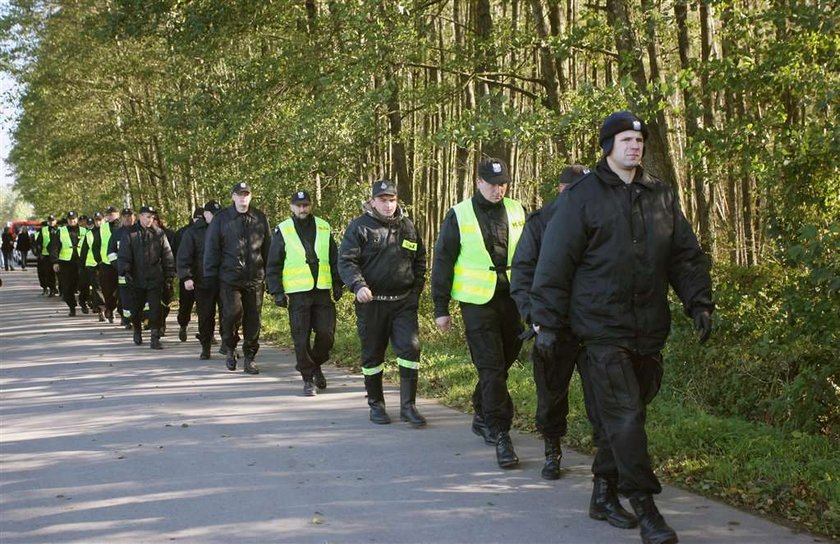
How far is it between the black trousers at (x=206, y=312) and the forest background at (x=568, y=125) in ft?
7.13

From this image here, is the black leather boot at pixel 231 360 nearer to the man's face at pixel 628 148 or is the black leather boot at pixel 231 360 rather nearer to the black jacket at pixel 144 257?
the black jacket at pixel 144 257

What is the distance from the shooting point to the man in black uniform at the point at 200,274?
14.5 metres

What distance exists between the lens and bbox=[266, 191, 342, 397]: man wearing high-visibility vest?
36.5 feet

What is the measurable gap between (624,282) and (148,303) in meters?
11.8

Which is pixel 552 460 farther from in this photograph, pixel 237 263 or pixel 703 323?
pixel 237 263

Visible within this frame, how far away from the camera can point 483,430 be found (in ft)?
27.6

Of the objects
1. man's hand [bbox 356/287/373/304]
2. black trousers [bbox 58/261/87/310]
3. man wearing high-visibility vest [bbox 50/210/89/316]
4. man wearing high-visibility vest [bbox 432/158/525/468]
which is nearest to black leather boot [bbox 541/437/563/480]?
man wearing high-visibility vest [bbox 432/158/525/468]

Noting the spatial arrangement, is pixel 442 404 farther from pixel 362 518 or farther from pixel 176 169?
pixel 176 169

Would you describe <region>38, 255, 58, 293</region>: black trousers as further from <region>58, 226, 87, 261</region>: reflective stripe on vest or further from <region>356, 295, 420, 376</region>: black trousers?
<region>356, 295, 420, 376</region>: black trousers

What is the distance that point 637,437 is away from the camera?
5.57 m

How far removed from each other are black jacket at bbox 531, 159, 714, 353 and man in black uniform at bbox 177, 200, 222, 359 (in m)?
9.10

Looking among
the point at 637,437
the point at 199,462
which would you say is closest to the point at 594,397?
the point at 637,437

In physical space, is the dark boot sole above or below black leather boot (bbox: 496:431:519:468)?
below

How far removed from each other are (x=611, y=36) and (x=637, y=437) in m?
8.65
